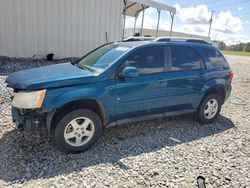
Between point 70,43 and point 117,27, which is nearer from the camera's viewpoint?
point 70,43

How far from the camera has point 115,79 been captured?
3.91 meters

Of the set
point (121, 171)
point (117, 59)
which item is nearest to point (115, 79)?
point (117, 59)

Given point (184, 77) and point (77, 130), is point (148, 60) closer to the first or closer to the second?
point (184, 77)

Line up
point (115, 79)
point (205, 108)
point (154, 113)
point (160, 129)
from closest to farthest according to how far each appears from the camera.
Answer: point (115, 79), point (154, 113), point (160, 129), point (205, 108)

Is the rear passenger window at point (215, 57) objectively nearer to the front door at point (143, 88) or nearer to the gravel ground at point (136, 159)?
the front door at point (143, 88)

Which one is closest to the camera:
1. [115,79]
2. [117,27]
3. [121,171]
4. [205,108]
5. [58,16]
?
[121,171]

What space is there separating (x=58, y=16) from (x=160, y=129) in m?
8.32

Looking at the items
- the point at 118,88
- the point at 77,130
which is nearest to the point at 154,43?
the point at 118,88

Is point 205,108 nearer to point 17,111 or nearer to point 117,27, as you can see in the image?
point 17,111

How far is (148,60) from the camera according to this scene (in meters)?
4.37

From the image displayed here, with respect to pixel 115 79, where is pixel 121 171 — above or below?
below

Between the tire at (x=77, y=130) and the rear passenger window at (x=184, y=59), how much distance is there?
1.89 m

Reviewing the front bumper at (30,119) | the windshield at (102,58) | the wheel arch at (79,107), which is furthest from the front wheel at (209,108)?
the front bumper at (30,119)

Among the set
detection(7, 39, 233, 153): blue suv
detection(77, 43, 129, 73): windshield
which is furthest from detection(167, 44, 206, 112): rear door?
detection(77, 43, 129, 73): windshield
